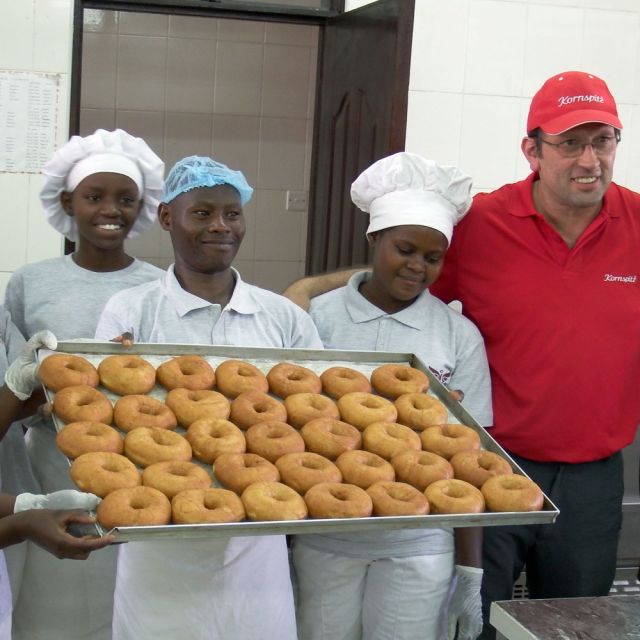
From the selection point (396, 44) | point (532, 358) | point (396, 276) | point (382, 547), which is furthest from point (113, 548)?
point (396, 44)

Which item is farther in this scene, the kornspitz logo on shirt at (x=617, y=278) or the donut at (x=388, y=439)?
the kornspitz logo on shirt at (x=617, y=278)

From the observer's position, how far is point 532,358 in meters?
2.14

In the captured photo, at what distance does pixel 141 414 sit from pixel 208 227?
43 centimetres

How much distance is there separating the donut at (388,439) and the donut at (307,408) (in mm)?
83

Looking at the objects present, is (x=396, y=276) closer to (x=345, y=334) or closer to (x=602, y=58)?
(x=345, y=334)

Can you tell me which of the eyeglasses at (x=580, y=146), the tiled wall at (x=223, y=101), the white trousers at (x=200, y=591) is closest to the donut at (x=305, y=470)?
the white trousers at (x=200, y=591)

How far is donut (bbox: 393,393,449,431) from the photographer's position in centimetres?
181

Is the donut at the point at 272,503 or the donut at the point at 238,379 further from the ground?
the donut at the point at 238,379

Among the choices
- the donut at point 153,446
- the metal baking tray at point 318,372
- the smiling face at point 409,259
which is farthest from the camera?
the smiling face at point 409,259

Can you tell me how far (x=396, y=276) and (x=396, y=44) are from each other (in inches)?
59.3

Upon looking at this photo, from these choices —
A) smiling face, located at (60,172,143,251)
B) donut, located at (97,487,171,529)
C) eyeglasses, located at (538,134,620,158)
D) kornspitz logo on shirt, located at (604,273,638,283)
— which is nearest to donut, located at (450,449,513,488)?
donut, located at (97,487,171,529)

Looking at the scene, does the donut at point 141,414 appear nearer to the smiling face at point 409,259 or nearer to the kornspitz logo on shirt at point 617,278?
the smiling face at point 409,259

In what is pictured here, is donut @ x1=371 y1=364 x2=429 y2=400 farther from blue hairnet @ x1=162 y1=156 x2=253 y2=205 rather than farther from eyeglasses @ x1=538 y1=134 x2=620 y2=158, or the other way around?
eyeglasses @ x1=538 y1=134 x2=620 y2=158

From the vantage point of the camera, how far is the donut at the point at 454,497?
1571mm
